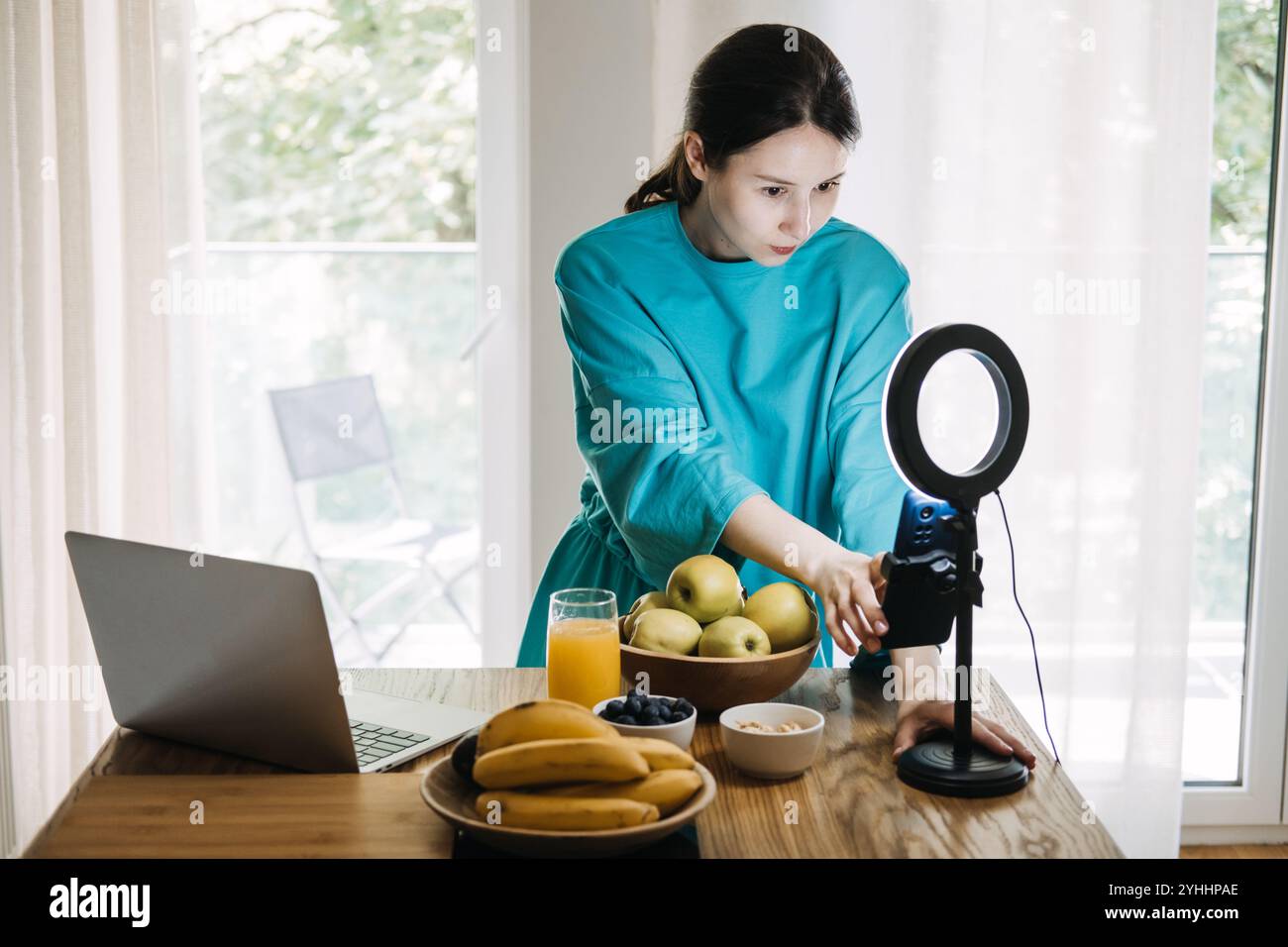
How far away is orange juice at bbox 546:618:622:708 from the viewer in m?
1.24

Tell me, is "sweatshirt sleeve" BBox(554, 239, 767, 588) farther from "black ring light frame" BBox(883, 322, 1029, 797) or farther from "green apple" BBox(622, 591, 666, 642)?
"black ring light frame" BBox(883, 322, 1029, 797)

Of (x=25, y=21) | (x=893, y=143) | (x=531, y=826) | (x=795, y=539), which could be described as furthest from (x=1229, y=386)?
(x=25, y=21)

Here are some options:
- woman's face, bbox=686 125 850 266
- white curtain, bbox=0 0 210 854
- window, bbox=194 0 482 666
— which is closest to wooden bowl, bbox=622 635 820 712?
woman's face, bbox=686 125 850 266

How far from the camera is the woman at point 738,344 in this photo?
1.58 meters

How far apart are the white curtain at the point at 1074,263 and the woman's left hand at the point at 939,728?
1.46 metres

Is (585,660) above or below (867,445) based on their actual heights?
below

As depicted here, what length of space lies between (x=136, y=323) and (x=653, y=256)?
143cm

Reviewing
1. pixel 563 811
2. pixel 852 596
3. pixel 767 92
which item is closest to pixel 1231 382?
pixel 767 92

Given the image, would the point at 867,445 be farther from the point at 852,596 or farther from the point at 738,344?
the point at 852,596

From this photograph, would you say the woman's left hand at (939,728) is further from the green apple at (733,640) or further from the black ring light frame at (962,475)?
the green apple at (733,640)

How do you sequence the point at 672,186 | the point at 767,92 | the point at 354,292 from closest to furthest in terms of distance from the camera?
the point at 767,92
the point at 672,186
the point at 354,292

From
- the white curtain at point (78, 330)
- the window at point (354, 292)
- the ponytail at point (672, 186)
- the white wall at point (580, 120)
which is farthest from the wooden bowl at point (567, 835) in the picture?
the window at point (354, 292)

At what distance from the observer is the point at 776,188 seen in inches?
63.9

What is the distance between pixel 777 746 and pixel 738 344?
0.79 metres
